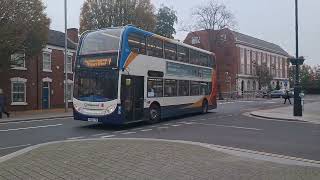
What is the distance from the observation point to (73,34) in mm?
46250

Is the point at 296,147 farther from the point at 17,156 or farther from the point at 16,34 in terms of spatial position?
the point at 16,34

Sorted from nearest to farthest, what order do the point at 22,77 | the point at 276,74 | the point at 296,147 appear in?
the point at 296,147, the point at 22,77, the point at 276,74

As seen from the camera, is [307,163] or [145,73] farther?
[145,73]

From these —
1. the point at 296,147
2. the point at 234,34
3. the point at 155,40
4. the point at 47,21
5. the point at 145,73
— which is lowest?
the point at 296,147

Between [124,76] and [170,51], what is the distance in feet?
16.1

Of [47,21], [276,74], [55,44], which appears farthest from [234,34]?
[47,21]

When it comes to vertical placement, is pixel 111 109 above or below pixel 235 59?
below

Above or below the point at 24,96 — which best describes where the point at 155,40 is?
above

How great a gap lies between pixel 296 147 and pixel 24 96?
1085 inches

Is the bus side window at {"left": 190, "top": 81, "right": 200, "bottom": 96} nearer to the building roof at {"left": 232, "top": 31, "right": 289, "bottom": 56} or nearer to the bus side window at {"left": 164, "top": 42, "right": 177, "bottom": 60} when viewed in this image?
the bus side window at {"left": 164, "top": 42, "right": 177, "bottom": 60}

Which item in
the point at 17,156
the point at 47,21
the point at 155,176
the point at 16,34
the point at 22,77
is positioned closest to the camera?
the point at 155,176

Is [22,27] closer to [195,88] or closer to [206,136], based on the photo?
[195,88]

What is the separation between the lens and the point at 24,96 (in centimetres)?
3541

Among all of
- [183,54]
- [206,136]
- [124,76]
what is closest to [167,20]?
[183,54]
